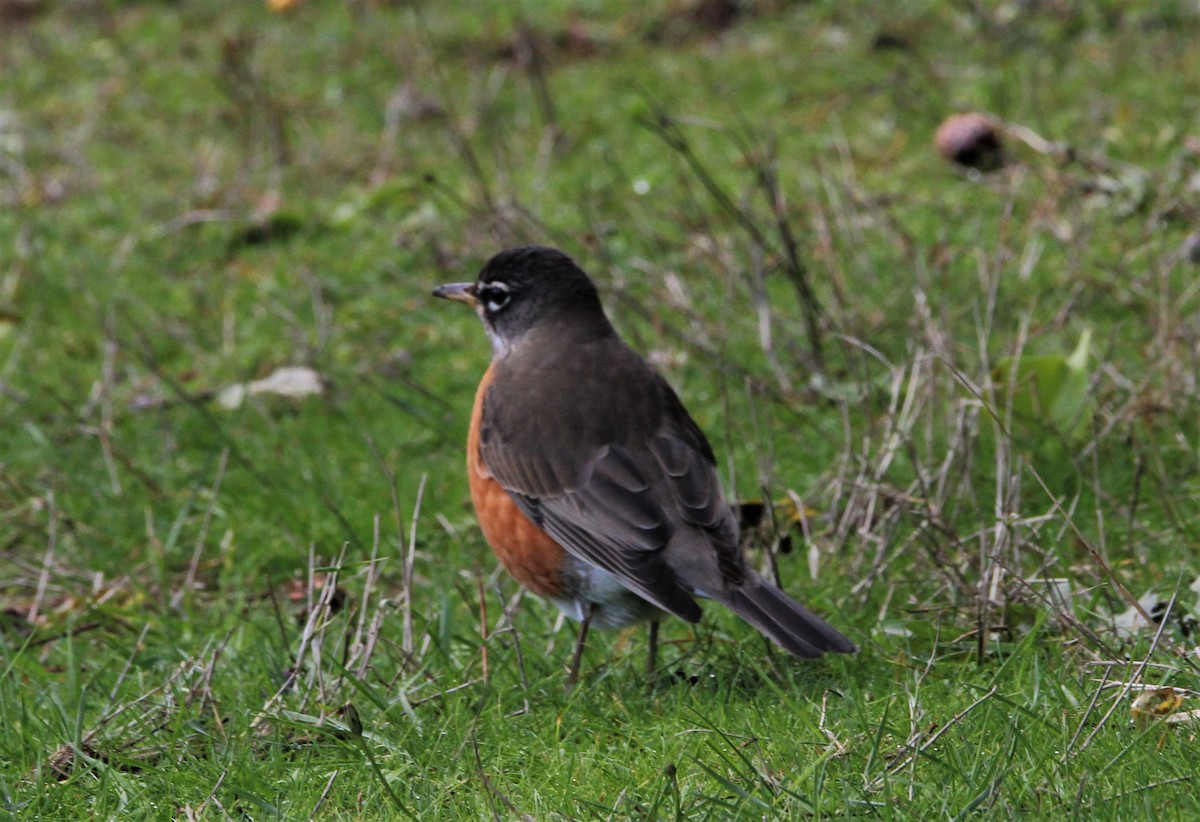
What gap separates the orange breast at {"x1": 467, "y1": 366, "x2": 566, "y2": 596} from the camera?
4152mm

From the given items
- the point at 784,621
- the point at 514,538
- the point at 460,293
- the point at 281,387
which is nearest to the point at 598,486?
the point at 514,538

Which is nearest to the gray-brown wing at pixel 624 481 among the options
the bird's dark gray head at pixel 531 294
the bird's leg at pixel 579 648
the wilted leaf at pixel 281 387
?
the bird's leg at pixel 579 648

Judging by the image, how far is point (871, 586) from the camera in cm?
425

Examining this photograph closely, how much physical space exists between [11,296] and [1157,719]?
5785 mm

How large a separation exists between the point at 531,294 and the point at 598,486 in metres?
0.84

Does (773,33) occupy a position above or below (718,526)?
below

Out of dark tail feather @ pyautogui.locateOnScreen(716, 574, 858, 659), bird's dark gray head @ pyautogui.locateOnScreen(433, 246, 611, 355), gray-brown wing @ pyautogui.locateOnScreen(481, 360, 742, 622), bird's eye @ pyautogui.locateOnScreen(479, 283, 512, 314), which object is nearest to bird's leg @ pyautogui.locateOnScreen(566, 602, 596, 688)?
gray-brown wing @ pyautogui.locateOnScreen(481, 360, 742, 622)

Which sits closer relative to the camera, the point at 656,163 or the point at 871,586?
the point at 871,586

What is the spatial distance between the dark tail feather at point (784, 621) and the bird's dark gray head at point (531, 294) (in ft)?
4.10

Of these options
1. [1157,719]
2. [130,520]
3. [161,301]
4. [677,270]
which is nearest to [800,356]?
[677,270]

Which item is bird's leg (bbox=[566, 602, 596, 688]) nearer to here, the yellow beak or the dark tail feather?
the dark tail feather

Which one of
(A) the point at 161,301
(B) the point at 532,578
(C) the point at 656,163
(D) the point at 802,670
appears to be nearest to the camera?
(D) the point at 802,670

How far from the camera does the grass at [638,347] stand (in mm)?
3348

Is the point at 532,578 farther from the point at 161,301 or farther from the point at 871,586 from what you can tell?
the point at 161,301
